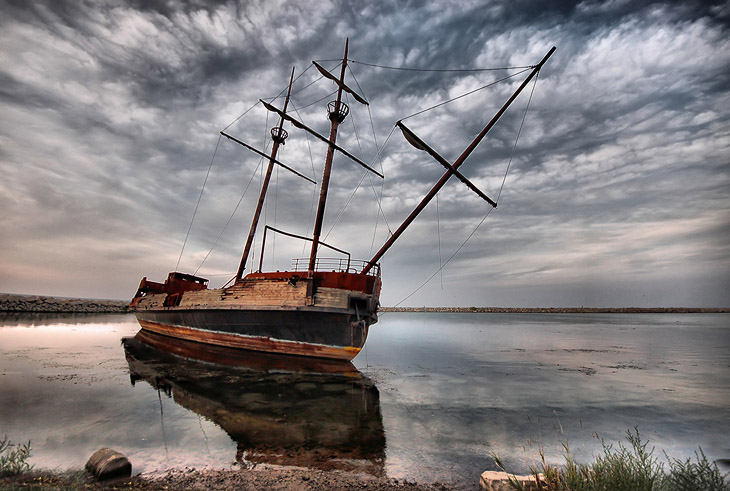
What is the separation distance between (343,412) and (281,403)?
1687 mm

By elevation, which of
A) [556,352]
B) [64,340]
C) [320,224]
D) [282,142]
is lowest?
[64,340]

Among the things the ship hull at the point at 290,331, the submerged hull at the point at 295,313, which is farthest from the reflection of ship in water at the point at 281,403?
the submerged hull at the point at 295,313

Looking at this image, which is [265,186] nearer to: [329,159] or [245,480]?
[329,159]

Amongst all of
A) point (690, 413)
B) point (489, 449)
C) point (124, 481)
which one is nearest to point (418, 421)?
point (489, 449)

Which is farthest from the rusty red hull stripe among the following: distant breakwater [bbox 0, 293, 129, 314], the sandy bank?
distant breakwater [bbox 0, 293, 129, 314]

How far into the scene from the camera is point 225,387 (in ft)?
30.0

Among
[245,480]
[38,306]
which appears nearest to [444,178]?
[245,480]

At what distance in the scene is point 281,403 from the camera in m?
7.73

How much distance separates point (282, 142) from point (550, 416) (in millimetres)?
23541

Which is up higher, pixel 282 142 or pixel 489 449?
pixel 282 142

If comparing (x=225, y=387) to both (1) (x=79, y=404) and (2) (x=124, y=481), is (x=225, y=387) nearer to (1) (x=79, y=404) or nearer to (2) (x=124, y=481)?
(1) (x=79, y=404)

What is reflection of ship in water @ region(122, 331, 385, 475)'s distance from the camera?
16.7 feet

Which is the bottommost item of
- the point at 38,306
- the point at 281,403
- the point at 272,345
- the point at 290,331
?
the point at 281,403

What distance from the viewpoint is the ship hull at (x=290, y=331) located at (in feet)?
42.0
